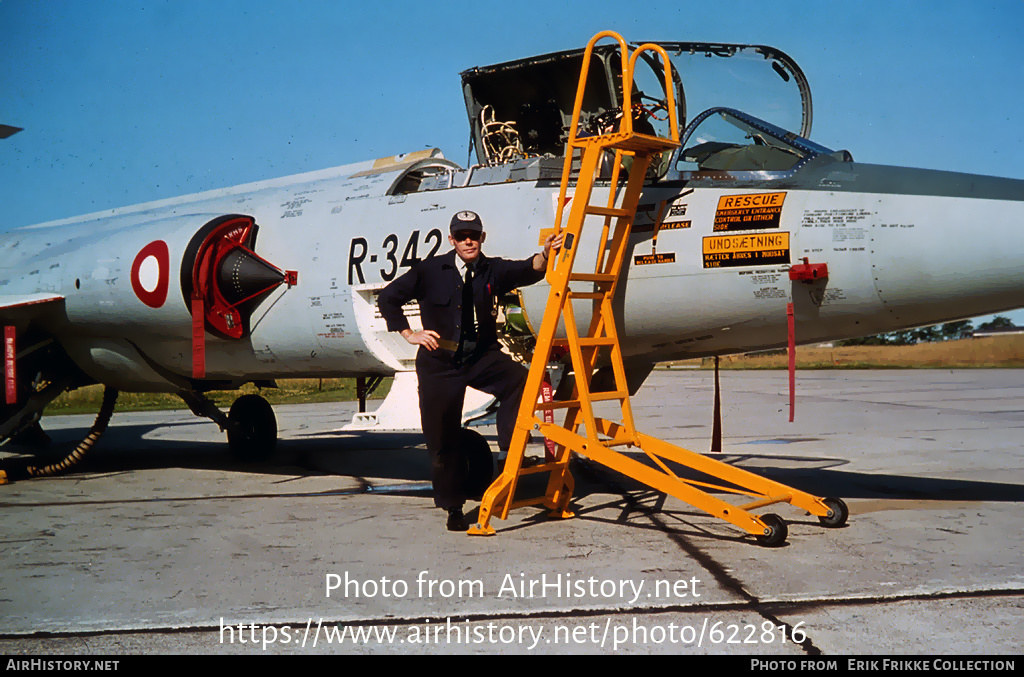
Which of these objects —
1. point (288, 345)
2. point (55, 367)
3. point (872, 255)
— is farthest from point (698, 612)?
point (55, 367)

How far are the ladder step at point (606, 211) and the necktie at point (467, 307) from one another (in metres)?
0.86

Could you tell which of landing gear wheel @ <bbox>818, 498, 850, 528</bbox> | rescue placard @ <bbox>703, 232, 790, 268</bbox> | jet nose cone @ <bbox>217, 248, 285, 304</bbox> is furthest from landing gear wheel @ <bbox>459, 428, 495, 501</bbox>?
landing gear wheel @ <bbox>818, 498, 850, 528</bbox>

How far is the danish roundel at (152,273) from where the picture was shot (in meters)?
7.18

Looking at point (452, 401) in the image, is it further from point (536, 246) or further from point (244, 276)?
point (244, 276)

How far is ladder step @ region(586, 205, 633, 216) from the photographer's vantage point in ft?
17.3

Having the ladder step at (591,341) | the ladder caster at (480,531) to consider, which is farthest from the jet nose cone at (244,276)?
the ladder caster at (480,531)

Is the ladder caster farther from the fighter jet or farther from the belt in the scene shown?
the fighter jet

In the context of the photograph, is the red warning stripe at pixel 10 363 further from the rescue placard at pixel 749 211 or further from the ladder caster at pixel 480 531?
the rescue placard at pixel 749 211

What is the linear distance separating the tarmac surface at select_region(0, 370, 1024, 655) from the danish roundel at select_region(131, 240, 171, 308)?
1.73 m

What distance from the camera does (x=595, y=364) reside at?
576 cm

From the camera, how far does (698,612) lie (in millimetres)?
3568

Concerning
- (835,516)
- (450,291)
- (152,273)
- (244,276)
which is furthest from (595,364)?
(152,273)

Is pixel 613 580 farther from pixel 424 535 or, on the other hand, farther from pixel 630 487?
pixel 630 487
